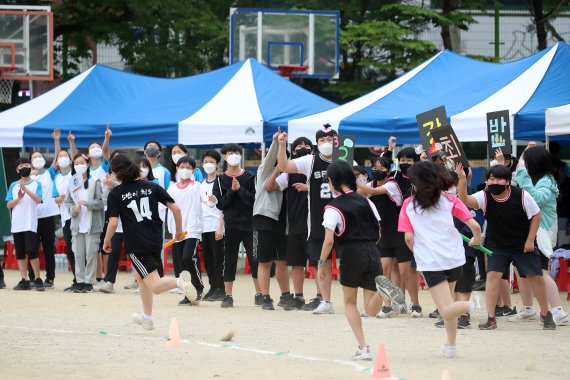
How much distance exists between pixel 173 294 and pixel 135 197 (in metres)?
4.60

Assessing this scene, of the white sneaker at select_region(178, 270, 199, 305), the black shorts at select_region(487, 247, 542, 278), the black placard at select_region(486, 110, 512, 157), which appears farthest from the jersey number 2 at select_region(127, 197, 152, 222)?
the black placard at select_region(486, 110, 512, 157)

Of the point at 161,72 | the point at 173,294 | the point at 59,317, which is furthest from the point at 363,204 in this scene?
the point at 161,72

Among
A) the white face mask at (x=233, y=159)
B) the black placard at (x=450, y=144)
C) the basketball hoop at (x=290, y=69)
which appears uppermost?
the basketball hoop at (x=290, y=69)

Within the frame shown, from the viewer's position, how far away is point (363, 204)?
9.15 meters

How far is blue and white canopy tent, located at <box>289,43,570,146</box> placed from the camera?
14906 mm

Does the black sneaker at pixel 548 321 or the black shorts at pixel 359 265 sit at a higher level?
the black shorts at pixel 359 265

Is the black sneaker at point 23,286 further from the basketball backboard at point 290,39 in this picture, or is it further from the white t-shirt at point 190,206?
the basketball backboard at point 290,39

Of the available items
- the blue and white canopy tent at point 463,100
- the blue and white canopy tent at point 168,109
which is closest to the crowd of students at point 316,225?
the blue and white canopy tent at point 463,100

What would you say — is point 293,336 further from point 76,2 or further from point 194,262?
point 76,2

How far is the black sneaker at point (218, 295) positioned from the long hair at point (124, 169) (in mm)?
3172

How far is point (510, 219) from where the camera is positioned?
1089 cm

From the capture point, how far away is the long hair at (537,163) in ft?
38.3

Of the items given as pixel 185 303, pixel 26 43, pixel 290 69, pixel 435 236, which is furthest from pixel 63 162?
pixel 290 69

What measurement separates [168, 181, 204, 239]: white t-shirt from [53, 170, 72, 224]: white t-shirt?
1.84 metres
